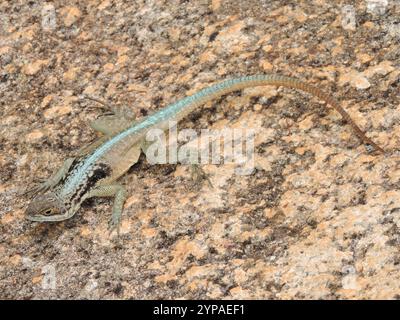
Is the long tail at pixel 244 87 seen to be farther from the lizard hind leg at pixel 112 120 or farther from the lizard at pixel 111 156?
the lizard hind leg at pixel 112 120

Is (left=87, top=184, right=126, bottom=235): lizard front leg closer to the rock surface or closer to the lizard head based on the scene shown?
the rock surface

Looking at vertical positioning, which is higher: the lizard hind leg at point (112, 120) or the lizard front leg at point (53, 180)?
the lizard hind leg at point (112, 120)

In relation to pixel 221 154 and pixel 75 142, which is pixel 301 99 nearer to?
pixel 221 154

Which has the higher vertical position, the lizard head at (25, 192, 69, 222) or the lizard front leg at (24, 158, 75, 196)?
the lizard front leg at (24, 158, 75, 196)

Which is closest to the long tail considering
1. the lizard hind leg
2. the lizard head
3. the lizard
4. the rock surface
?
the lizard

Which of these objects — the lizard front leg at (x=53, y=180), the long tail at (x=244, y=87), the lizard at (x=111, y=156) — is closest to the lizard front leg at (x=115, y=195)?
the lizard at (x=111, y=156)

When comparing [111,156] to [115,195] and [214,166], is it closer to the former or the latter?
[115,195]

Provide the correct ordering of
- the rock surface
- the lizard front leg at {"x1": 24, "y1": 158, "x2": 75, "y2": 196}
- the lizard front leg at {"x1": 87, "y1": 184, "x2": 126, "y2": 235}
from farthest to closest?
the lizard front leg at {"x1": 24, "y1": 158, "x2": 75, "y2": 196}
the lizard front leg at {"x1": 87, "y1": 184, "x2": 126, "y2": 235}
the rock surface

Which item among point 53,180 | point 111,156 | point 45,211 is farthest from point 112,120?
point 45,211

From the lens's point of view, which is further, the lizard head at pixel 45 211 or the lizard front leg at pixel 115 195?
the lizard head at pixel 45 211
